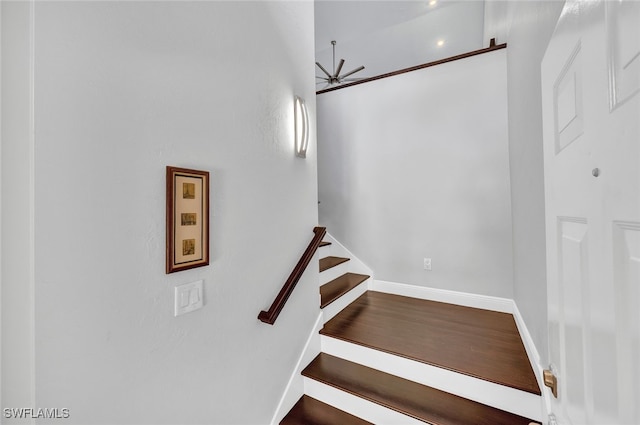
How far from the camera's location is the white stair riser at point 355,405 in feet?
4.80

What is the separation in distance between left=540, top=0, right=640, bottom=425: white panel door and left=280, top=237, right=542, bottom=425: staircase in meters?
0.86

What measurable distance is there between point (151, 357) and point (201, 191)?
673 millimetres

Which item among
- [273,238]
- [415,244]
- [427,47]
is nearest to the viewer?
[273,238]

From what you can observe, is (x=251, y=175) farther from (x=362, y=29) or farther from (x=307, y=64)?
(x=362, y=29)

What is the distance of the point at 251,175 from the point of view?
1.45 meters

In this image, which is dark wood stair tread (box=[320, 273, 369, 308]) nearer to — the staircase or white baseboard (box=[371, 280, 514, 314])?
the staircase

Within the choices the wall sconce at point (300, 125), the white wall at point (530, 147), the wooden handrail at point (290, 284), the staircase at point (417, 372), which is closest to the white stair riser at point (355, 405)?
the staircase at point (417, 372)

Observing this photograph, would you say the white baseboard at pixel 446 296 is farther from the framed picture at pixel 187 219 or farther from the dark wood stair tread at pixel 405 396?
the framed picture at pixel 187 219

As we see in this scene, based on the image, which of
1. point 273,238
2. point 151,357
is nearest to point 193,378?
point 151,357

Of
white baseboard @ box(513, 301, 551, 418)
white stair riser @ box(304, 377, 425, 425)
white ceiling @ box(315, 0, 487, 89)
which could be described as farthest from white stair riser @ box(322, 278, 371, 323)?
white ceiling @ box(315, 0, 487, 89)

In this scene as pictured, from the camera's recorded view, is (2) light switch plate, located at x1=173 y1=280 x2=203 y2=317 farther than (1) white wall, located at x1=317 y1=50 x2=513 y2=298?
No

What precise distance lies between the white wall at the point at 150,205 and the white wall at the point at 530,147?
1378mm

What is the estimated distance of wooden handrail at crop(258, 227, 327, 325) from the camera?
144cm

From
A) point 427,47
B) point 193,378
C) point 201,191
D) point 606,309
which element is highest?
point 427,47
